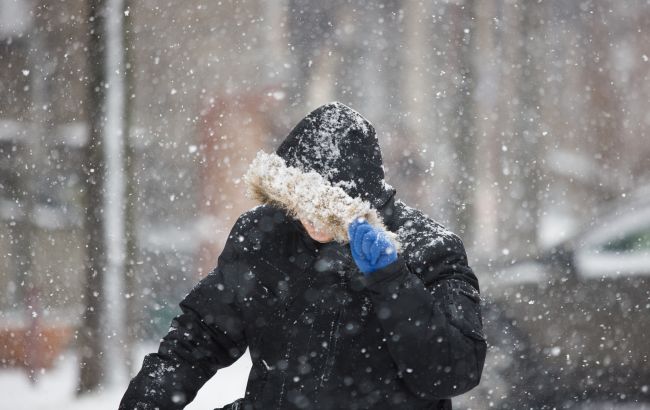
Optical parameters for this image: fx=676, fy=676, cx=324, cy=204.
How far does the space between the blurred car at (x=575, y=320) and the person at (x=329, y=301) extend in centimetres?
295

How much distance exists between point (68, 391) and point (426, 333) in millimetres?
3632

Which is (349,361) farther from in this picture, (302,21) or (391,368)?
(302,21)

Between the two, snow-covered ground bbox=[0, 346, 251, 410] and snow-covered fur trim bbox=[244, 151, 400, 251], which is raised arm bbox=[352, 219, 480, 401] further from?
snow-covered ground bbox=[0, 346, 251, 410]

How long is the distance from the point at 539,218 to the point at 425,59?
1.31m

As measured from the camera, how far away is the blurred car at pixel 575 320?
4477mm

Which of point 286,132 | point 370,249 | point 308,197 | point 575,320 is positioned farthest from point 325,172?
point 575,320

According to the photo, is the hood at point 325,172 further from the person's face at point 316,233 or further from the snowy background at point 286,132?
the snowy background at point 286,132

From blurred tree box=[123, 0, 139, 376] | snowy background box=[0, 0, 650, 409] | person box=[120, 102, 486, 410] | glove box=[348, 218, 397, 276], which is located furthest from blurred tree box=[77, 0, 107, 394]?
glove box=[348, 218, 397, 276]

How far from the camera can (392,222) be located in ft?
5.74

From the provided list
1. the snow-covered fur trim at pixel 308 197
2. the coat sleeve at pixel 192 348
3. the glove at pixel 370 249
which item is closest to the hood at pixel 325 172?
the snow-covered fur trim at pixel 308 197

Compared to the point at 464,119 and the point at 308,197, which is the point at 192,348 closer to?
the point at 308,197

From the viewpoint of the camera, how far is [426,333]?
1.48m

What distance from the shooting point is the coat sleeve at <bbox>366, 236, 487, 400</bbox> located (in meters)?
1.48

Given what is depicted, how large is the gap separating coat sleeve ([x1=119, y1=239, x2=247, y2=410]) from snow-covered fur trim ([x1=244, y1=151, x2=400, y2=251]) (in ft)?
0.80
